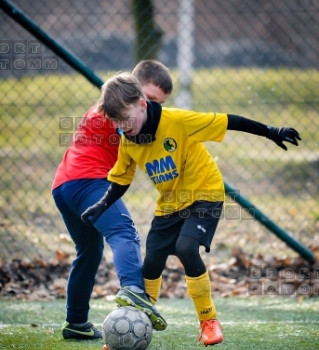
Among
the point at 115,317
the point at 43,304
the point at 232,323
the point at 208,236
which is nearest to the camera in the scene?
the point at 115,317

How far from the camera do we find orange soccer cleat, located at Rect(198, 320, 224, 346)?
351 centimetres

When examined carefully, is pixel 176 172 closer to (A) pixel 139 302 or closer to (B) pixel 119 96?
(B) pixel 119 96

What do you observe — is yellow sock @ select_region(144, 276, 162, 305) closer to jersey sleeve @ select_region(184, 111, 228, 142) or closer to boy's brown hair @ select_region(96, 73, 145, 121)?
jersey sleeve @ select_region(184, 111, 228, 142)

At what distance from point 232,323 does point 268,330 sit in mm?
363

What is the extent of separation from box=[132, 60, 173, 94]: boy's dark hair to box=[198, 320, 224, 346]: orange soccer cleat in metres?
1.42

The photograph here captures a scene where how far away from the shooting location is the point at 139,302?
347 cm

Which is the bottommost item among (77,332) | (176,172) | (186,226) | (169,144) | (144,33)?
(77,332)

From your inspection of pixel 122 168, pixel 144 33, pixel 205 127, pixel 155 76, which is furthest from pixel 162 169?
pixel 144 33

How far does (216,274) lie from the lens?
5.83 meters

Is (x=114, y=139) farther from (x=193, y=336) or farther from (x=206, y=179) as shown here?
(x=193, y=336)

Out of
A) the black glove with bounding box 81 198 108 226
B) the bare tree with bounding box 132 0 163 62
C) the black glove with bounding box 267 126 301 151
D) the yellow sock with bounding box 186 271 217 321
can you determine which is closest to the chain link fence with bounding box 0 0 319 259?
the bare tree with bounding box 132 0 163 62

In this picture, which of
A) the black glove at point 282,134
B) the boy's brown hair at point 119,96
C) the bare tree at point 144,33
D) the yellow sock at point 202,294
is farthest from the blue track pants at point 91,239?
the bare tree at point 144,33

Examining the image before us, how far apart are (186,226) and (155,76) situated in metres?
0.98

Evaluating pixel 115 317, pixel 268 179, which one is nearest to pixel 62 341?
pixel 115 317
